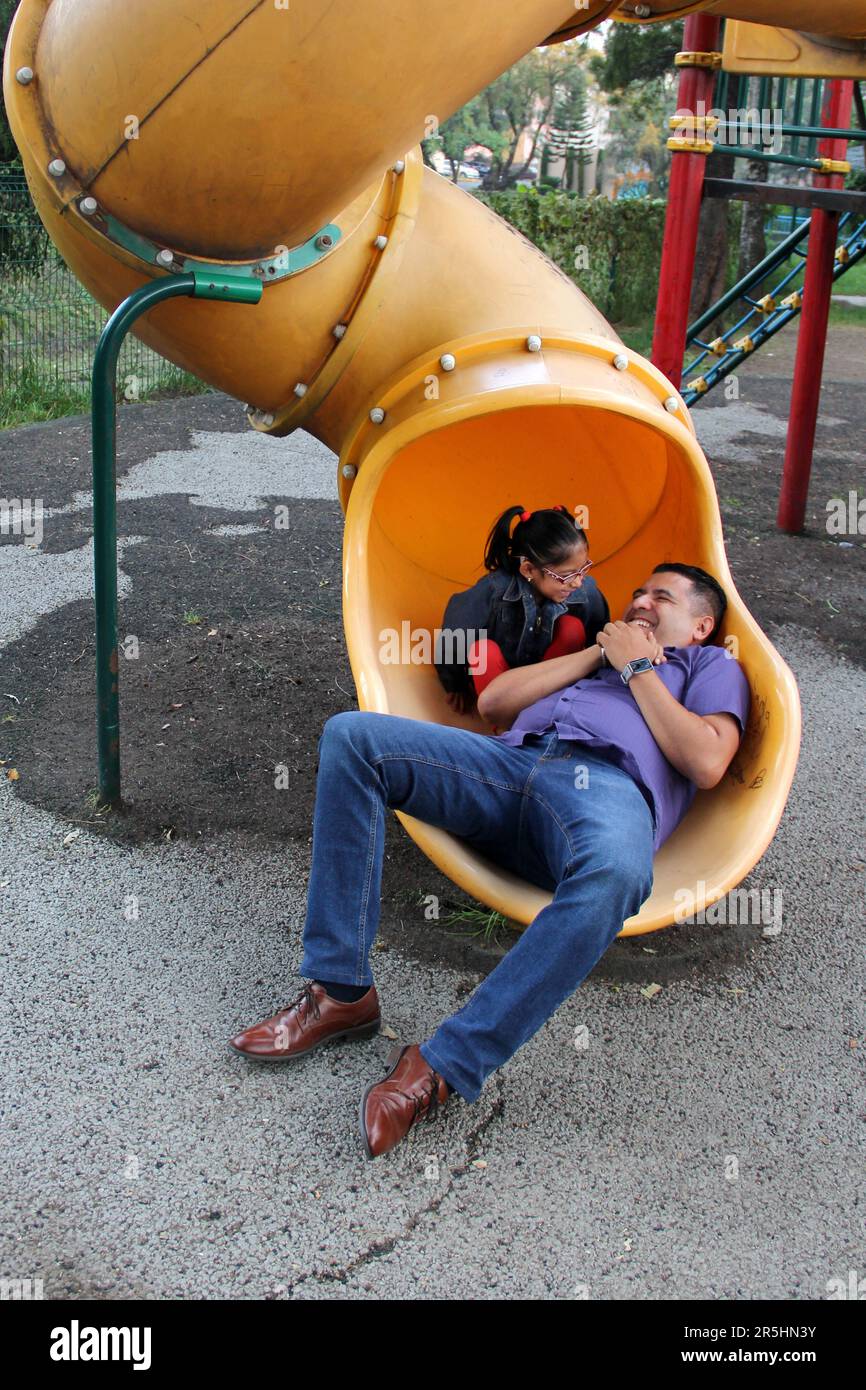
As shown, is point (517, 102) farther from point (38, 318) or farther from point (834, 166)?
point (834, 166)

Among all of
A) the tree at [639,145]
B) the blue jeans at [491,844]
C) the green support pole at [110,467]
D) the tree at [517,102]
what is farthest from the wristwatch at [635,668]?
the tree at [517,102]

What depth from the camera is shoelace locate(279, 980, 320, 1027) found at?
8.26 feet

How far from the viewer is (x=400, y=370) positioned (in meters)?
3.21

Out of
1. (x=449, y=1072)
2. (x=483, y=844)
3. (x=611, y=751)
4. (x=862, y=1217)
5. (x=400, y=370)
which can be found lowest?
(x=862, y=1217)

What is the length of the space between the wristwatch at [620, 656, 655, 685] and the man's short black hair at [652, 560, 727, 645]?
1.31ft

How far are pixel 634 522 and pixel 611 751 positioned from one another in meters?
1.46

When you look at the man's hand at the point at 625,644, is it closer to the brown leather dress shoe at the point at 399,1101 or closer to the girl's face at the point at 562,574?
the girl's face at the point at 562,574

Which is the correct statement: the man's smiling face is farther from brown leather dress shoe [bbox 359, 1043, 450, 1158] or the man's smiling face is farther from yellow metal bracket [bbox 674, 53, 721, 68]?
yellow metal bracket [bbox 674, 53, 721, 68]

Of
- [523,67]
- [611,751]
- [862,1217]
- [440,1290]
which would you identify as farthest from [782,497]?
[523,67]

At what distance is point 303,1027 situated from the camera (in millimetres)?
2506

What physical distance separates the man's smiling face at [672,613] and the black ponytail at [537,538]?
8.3 inches

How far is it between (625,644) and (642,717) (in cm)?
19

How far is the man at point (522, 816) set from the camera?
2.28 metres

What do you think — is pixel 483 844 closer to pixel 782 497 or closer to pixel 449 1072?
pixel 449 1072
